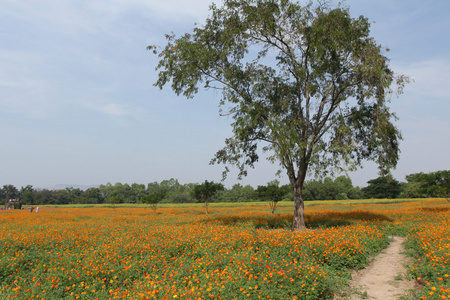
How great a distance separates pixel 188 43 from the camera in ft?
57.9

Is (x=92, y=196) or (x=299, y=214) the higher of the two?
(x=299, y=214)

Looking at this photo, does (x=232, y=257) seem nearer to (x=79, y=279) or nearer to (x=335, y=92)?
(x=79, y=279)

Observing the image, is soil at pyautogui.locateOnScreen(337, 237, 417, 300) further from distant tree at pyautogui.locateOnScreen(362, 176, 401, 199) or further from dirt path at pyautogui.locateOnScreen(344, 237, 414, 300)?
distant tree at pyautogui.locateOnScreen(362, 176, 401, 199)

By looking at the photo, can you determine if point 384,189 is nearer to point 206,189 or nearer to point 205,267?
point 206,189

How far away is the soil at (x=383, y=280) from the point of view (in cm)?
713

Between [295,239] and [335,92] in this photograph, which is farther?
[335,92]

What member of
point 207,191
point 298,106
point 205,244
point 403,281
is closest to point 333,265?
point 403,281

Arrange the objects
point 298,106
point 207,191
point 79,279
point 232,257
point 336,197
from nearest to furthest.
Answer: point 79,279 < point 232,257 < point 298,106 < point 207,191 < point 336,197

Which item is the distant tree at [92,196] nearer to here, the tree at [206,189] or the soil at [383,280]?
the tree at [206,189]

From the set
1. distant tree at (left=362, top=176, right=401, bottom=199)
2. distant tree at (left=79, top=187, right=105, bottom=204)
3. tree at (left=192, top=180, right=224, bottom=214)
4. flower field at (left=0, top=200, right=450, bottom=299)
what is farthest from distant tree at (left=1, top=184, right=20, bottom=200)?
distant tree at (left=362, top=176, right=401, bottom=199)

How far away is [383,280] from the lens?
8.19m

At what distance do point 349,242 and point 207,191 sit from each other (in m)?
27.8

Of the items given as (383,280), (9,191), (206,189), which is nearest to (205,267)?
(383,280)

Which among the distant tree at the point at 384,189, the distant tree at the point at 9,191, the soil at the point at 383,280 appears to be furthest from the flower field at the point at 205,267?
the distant tree at the point at 9,191
